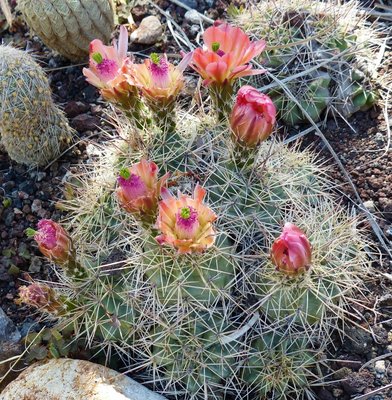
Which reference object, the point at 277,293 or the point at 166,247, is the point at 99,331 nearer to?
the point at 166,247

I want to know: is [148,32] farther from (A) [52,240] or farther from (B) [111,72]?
(A) [52,240]

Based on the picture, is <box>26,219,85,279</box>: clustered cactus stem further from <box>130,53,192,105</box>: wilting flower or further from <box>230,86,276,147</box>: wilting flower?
<box>230,86,276,147</box>: wilting flower

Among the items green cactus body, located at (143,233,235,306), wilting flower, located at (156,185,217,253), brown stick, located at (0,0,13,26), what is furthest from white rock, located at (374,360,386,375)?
brown stick, located at (0,0,13,26)

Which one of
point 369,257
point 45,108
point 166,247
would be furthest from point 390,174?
point 45,108

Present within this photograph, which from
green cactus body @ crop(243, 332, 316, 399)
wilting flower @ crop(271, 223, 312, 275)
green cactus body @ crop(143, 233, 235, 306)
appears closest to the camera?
wilting flower @ crop(271, 223, 312, 275)

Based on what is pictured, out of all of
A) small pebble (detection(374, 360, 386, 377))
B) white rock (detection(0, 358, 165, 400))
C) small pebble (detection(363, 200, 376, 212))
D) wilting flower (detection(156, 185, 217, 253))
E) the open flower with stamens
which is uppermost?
wilting flower (detection(156, 185, 217, 253))

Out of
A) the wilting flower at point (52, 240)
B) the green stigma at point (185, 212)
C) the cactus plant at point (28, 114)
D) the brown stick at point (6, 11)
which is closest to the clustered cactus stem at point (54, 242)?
the wilting flower at point (52, 240)
